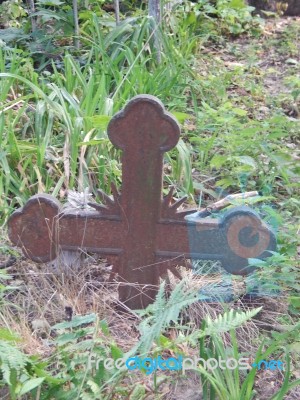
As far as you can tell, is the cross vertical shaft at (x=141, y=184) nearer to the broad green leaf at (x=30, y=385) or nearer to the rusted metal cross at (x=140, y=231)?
the rusted metal cross at (x=140, y=231)

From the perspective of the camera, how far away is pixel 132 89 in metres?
4.13

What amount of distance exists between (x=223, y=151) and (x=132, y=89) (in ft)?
1.99

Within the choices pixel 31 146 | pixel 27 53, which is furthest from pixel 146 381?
pixel 27 53

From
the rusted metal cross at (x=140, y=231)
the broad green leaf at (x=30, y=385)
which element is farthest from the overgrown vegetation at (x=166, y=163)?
the rusted metal cross at (x=140, y=231)

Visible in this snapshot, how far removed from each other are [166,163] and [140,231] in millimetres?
1202

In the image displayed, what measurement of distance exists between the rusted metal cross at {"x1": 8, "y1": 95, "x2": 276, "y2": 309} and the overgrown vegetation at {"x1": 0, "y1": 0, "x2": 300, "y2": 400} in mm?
109

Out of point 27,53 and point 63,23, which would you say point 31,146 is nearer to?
point 27,53

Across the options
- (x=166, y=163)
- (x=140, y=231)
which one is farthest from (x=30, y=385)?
(x=166, y=163)

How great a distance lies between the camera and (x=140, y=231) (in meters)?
2.68

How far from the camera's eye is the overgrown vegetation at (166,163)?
87.7 inches

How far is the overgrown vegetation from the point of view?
2229 mm

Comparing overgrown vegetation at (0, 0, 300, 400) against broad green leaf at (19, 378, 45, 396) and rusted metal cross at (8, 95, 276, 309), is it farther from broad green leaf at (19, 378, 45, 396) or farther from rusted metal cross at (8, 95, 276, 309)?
rusted metal cross at (8, 95, 276, 309)

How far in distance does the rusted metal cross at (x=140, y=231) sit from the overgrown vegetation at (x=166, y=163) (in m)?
0.11

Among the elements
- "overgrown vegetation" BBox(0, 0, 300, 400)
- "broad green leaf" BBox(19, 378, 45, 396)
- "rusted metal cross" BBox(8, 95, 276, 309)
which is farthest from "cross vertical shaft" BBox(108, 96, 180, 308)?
"broad green leaf" BBox(19, 378, 45, 396)
